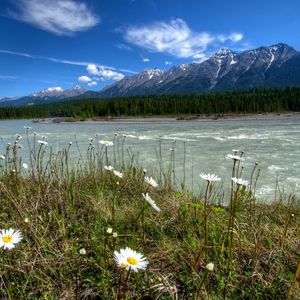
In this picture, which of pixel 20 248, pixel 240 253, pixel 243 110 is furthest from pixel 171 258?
pixel 243 110

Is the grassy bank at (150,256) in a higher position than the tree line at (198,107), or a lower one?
higher

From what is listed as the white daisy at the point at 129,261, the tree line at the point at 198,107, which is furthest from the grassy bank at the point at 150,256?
the tree line at the point at 198,107

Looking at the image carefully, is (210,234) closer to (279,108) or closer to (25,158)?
(25,158)

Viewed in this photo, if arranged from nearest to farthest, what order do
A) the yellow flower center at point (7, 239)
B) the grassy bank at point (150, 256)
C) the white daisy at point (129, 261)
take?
the white daisy at point (129, 261) → the yellow flower center at point (7, 239) → the grassy bank at point (150, 256)

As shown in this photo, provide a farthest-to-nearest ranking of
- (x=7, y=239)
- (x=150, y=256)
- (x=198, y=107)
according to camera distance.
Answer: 1. (x=198, y=107)
2. (x=150, y=256)
3. (x=7, y=239)

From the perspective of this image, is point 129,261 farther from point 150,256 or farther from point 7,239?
point 150,256

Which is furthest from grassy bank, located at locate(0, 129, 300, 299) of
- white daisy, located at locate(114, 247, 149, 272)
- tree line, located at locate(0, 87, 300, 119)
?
tree line, located at locate(0, 87, 300, 119)

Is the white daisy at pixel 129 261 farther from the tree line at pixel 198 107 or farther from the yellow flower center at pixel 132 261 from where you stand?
the tree line at pixel 198 107

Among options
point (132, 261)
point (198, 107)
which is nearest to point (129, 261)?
point (132, 261)

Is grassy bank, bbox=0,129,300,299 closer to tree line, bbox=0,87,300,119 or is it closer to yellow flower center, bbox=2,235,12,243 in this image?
yellow flower center, bbox=2,235,12,243

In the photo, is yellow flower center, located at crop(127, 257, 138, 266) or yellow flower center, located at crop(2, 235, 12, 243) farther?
yellow flower center, located at crop(2, 235, 12, 243)

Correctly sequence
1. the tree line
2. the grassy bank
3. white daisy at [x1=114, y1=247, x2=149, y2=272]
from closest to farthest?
1. white daisy at [x1=114, y1=247, x2=149, y2=272]
2. the grassy bank
3. the tree line

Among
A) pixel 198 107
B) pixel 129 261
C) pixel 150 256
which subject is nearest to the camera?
pixel 129 261

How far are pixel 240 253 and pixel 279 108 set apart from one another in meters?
85.2
